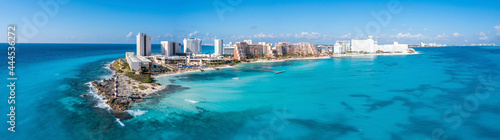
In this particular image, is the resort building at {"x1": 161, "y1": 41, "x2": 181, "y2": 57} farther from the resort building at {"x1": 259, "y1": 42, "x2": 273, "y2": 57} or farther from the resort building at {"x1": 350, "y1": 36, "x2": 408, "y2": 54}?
the resort building at {"x1": 350, "y1": 36, "x2": 408, "y2": 54}

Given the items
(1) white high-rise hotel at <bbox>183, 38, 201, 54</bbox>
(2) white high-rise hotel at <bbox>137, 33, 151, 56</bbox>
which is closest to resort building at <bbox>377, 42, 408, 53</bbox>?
(1) white high-rise hotel at <bbox>183, 38, 201, 54</bbox>

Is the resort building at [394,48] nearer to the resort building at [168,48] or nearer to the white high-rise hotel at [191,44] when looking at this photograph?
the white high-rise hotel at [191,44]

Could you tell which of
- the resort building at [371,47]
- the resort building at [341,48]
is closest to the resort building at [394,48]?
the resort building at [371,47]

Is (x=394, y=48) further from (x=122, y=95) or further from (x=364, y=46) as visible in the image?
(x=122, y=95)

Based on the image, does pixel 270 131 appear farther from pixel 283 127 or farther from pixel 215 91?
pixel 215 91

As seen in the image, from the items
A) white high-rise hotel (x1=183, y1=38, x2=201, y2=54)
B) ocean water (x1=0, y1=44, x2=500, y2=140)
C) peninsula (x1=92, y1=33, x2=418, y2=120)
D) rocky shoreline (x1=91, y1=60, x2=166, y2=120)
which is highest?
white high-rise hotel (x1=183, y1=38, x2=201, y2=54)

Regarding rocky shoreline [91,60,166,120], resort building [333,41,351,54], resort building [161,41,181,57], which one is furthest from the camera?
resort building [333,41,351,54]

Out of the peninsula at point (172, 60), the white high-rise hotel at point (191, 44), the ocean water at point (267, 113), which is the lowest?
the ocean water at point (267, 113)

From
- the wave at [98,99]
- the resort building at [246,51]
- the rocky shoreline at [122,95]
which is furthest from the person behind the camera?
the resort building at [246,51]
